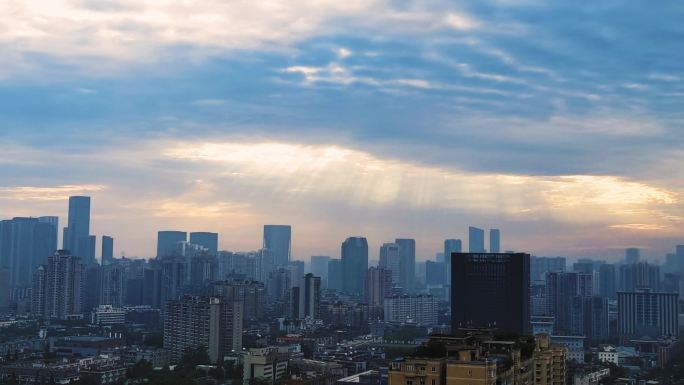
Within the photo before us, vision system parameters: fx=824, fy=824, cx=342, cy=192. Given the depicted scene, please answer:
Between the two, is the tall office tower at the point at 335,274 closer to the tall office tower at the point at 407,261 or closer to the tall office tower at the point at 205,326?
the tall office tower at the point at 407,261

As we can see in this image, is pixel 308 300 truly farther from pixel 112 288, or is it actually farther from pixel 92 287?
pixel 92 287

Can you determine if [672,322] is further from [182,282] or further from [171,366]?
[182,282]

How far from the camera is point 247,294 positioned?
48.8 metres

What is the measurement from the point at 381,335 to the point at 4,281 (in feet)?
99.8

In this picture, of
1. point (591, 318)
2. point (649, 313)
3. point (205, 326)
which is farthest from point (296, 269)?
point (205, 326)

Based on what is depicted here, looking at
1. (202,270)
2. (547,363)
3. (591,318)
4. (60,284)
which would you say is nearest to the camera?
(547,363)

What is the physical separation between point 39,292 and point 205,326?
22521mm

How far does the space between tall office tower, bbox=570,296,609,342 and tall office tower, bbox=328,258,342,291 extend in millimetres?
36847

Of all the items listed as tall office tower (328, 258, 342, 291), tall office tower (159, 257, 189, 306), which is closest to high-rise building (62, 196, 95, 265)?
tall office tower (159, 257, 189, 306)

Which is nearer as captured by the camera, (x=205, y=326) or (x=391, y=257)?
(x=205, y=326)

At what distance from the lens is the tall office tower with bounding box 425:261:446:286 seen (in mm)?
81750

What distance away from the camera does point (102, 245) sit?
79250 mm

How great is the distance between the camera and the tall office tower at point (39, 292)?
167 feet

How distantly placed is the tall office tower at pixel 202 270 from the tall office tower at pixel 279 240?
18516mm
